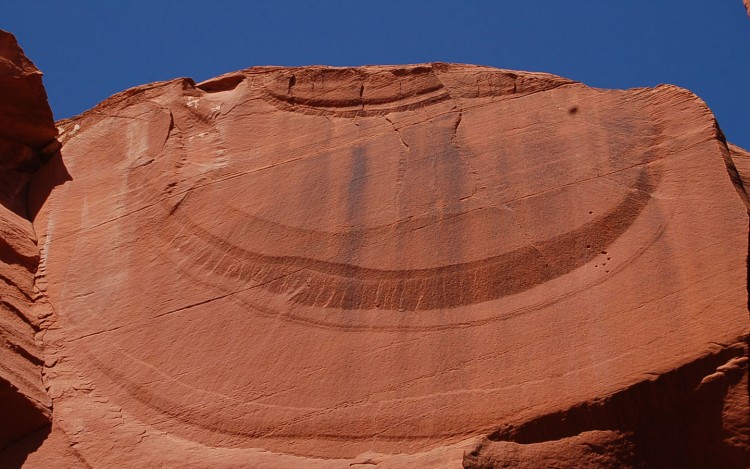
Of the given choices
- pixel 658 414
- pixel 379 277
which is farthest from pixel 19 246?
pixel 658 414

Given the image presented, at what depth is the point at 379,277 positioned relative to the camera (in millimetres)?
5844

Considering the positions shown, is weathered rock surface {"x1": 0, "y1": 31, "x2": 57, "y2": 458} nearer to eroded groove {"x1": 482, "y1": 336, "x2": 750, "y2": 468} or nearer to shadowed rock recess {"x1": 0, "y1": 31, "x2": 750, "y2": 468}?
shadowed rock recess {"x1": 0, "y1": 31, "x2": 750, "y2": 468}

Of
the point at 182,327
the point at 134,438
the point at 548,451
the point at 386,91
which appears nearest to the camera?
the point at 548,451

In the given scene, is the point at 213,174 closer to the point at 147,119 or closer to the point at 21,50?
the point at 147,119

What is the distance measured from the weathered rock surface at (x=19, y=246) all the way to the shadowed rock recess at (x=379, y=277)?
0.06 feet

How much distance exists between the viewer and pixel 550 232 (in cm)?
588

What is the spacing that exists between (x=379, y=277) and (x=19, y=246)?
78.3 inches

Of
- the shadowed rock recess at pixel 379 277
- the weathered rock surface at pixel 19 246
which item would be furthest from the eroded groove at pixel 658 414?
the weathered rock surface at pixel 19 246

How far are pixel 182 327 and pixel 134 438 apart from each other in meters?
0.65

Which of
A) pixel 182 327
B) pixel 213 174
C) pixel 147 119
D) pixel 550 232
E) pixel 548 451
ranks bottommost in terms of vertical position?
pixel 548 451

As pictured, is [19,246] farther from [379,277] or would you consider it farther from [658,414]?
[658,414]

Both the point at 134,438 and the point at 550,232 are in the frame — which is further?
the point at 550,232

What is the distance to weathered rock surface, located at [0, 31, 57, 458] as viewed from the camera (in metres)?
5.55

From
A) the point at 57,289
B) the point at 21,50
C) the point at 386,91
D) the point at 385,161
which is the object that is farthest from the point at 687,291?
the point at 21,50
